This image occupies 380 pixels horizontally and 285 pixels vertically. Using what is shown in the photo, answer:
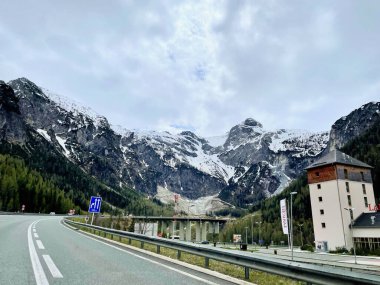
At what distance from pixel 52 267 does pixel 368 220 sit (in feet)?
249

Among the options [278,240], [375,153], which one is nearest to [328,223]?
[278,240]

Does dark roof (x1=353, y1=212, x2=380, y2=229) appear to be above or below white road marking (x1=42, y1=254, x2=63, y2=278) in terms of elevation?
above

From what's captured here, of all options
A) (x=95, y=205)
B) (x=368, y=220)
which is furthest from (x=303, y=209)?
(x=95, y=205)

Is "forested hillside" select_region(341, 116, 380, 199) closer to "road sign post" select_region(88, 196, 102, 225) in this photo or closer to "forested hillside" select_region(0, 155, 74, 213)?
"road sign post" select_region(88, 196, 102, 225)

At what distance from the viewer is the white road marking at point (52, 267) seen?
9085 mm

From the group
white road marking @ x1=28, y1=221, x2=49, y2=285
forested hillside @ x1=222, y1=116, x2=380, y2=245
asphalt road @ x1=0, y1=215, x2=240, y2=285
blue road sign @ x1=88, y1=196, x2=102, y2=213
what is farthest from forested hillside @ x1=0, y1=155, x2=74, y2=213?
asphalt road @ x1=0, y1=215, x2=240, y2=285

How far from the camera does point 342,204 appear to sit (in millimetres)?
74750

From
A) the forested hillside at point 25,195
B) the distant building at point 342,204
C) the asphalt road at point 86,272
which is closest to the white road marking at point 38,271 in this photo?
the asphalt road at point 86,272

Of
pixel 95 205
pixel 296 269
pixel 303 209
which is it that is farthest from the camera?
pixel 303 209

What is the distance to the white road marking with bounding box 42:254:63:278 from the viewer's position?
9085 millimetres

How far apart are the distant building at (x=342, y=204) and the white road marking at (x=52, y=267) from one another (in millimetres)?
69333

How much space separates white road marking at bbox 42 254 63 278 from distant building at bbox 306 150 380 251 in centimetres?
6933

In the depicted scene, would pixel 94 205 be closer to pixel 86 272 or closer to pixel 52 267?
pixel 52 267

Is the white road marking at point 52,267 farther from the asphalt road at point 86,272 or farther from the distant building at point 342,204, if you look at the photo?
the distant building at point 342,204
